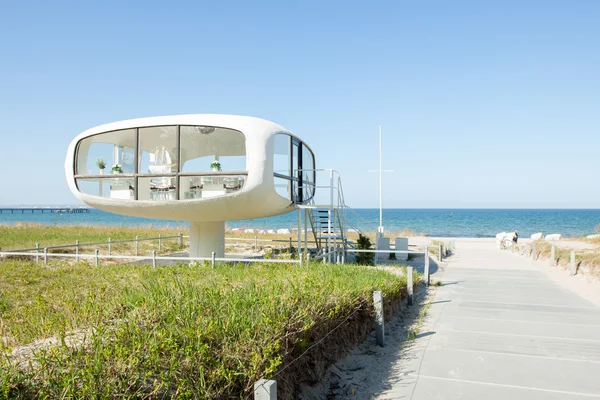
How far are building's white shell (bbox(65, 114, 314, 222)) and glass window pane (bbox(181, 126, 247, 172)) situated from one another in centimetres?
52

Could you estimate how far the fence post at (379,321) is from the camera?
7.95m

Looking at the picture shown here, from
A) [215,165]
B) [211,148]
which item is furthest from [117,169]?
[211,148]

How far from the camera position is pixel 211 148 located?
1645cm

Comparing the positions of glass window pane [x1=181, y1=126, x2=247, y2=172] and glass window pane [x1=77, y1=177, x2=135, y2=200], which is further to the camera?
glass window pane [x1=77, y1=177, x2=135, y2=200]

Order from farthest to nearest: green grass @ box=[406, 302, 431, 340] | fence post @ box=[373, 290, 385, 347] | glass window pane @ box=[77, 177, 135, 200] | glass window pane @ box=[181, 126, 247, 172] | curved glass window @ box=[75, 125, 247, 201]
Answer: glass window pane @ box=[77, 177, 135, 200] → glass window pane @ box=[181, 126, 247, 172] → curved glass window @ box=[75, 125, 247, 201] → green grass @ box=[406, 302, 431, 340] → fence post @ box=[373, 290, 385, 347]

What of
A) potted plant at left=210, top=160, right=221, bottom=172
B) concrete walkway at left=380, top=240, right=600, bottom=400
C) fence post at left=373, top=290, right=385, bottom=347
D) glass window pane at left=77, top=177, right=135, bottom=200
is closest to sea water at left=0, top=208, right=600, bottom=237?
potted plant at left=210, top=160, right=221, bottom=172

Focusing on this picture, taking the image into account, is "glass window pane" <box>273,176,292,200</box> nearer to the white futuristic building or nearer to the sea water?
the white futuristic building

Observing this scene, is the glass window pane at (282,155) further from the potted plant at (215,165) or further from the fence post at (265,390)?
the fence post at (265,390)

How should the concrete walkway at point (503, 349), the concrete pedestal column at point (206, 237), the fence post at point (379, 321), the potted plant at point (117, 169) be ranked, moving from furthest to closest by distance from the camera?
the concrete pedestal column at point (206, 237) < the potted plant at point (117, 169) < the fence post at point (379, 321) < the concrete walkway at point (503, 349)

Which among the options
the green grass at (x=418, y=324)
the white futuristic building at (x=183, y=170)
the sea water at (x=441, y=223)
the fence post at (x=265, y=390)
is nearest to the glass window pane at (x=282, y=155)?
the white futuristic building at (x=183, y=170)

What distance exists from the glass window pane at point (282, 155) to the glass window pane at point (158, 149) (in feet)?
10.0

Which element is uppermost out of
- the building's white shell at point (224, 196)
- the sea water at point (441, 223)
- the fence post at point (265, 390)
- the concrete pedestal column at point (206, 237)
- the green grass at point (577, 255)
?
the building's white shell at point (224, 196)

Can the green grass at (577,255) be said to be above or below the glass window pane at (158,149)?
below

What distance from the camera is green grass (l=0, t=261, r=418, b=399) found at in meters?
3.75
